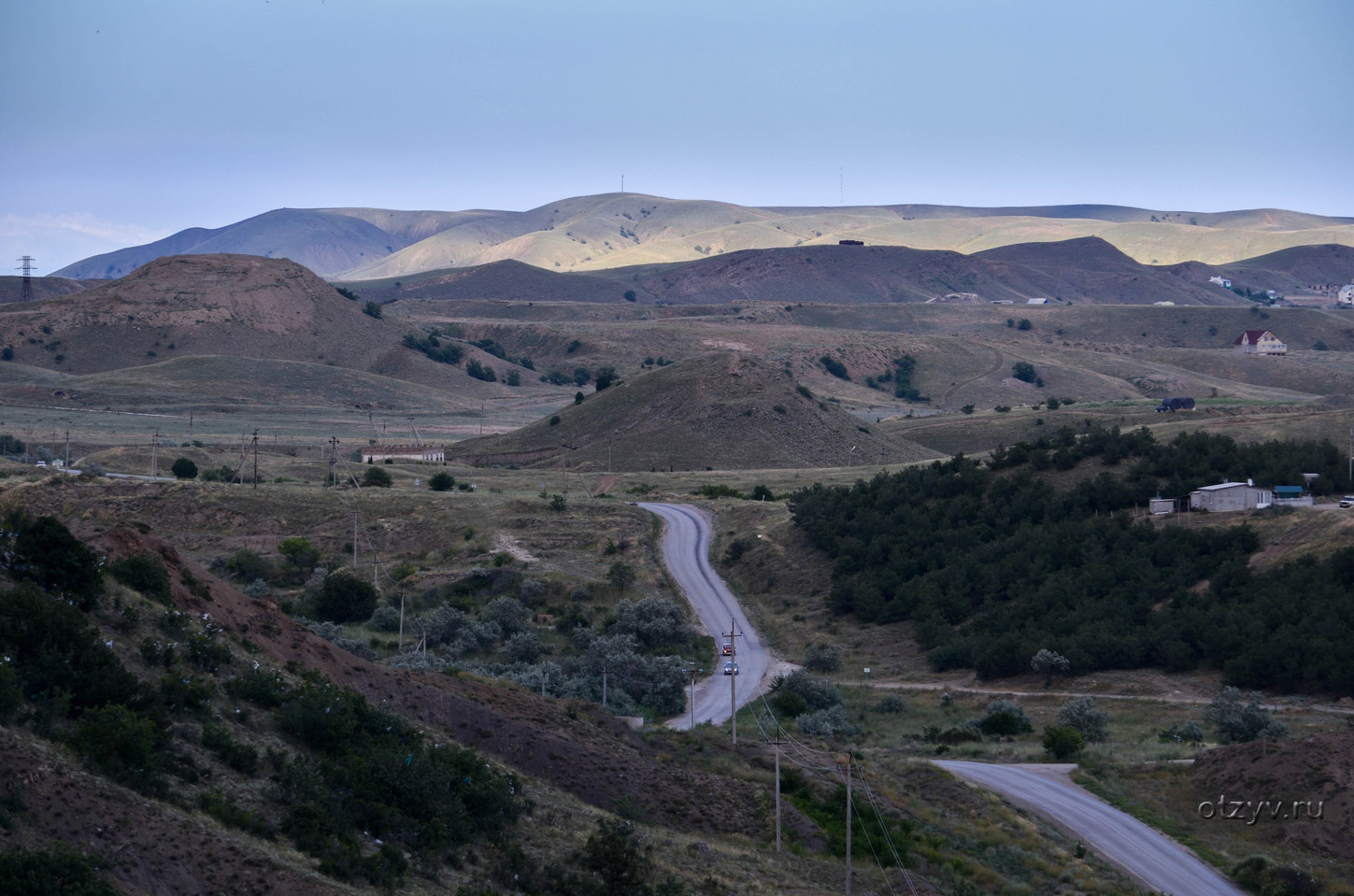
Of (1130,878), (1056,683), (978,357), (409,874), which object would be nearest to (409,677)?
(409,874)

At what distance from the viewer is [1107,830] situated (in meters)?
22.0

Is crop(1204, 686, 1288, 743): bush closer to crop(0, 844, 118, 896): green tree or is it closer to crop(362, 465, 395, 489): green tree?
crop(0, 844, 118, 896): green tree

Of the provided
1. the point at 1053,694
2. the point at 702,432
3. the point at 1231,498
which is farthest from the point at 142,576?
the point at 702,432

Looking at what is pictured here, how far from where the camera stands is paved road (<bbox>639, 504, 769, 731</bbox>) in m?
33.3

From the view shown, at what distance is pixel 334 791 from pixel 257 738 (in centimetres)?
164

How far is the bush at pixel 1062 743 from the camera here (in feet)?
87.2

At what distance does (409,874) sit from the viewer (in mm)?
13891

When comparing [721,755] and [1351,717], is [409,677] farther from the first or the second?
[1351,717]

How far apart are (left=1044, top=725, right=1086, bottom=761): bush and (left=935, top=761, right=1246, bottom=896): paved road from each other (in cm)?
84

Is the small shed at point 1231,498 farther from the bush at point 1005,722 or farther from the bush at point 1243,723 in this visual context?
the bush at point 1005,722

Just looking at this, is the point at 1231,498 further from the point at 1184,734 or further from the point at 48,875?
the point at 48,875

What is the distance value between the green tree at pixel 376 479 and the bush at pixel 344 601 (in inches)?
668

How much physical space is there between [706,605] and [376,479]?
2384 cm

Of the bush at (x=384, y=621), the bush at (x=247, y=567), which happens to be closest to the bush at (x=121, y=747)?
the bush at (x=384, y=621)
